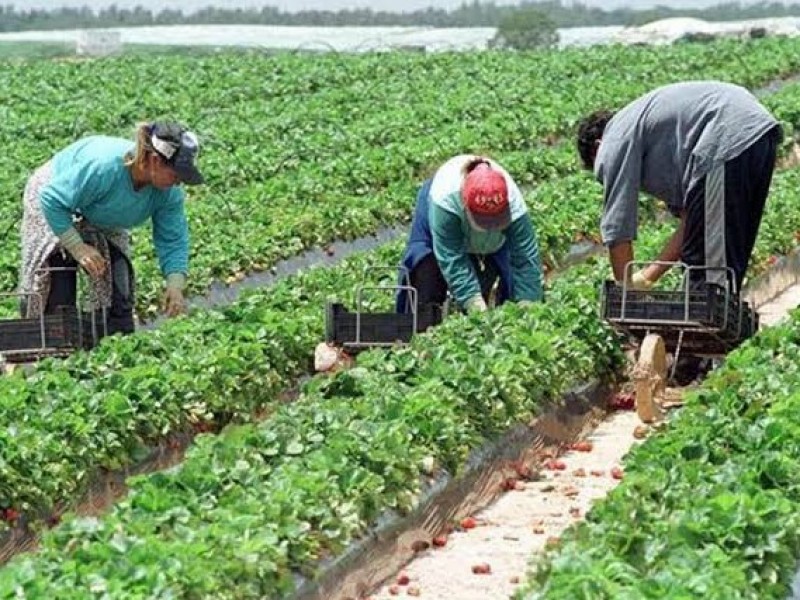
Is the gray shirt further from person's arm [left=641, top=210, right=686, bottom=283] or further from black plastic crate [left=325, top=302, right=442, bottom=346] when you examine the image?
black plastic crate [left=325, top=302, right=442, bottom=346]

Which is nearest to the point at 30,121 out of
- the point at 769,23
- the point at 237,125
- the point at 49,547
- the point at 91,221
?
the point at 237,125

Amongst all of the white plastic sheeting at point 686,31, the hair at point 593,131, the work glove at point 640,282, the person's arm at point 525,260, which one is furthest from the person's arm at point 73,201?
the white plastic sheeting at point 686,31

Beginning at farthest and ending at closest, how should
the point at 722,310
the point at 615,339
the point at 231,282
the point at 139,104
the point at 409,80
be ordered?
the point at 409,80 < the point at 139,104 < the point at 231,282 < the point at 615,339 < the point at 722,310

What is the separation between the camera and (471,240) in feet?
32.2

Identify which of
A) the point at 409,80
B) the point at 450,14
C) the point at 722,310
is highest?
the point at 722,310

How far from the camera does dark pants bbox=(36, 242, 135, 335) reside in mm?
9875

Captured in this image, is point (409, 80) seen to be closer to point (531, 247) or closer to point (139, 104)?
point (139, 104)

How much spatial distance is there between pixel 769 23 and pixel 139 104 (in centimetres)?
3112

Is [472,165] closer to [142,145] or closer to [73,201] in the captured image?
[142,145]

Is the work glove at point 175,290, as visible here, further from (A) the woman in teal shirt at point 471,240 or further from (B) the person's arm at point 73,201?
(A) the woman in teal shirt at point 471,240

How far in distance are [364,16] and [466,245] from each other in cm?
7832

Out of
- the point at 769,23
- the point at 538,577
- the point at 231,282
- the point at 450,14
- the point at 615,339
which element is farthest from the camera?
the point at 450,14

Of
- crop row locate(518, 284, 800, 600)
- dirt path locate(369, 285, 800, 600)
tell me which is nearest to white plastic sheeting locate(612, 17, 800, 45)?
dirt path locate(369, 285, 800, 600)

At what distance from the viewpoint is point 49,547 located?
614cm
